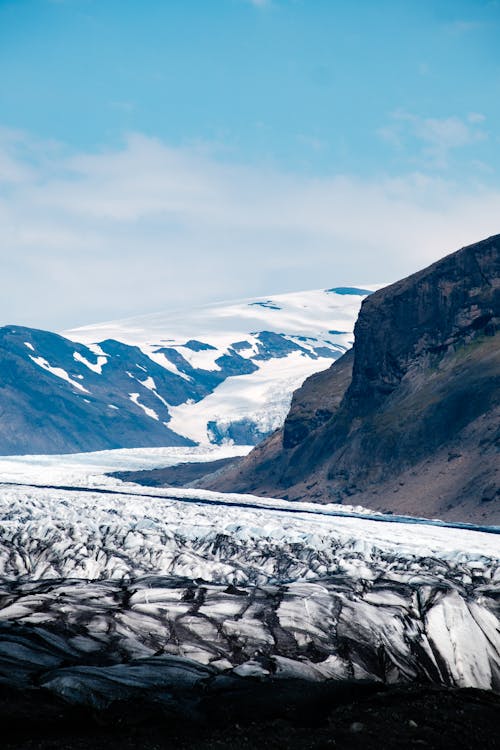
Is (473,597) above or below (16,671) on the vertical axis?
below

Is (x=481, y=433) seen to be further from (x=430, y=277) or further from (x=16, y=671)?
(x=16, y=671)

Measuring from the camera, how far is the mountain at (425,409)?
488 feet

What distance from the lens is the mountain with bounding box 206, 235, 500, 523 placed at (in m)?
149

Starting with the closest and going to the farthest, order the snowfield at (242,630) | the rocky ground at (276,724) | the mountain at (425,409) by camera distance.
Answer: the rocky ground at (276,724) → the snowfield at (242,630) → the mountain at (425,409)

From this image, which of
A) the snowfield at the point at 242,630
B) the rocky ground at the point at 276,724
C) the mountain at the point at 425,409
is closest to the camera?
the rocky ground at the point at 276,724

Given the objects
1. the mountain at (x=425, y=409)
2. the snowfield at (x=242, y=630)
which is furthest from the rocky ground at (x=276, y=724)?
the mountain at (x=425, y=409)

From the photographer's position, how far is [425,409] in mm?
166000

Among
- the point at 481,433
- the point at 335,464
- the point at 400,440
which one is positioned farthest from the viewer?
the point at 335,464

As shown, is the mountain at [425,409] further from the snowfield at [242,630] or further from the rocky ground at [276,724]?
the rocky ground at [276,724]

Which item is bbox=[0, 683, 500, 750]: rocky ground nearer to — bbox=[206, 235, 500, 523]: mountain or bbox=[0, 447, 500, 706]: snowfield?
bbox=[0, 447, 500, 706]: snowfield

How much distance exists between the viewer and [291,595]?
3722cm

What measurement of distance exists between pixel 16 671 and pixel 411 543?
58977 millimetres

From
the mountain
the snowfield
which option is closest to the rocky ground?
the snowfield

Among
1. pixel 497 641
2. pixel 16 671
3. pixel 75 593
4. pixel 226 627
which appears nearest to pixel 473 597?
pixel 497 641
